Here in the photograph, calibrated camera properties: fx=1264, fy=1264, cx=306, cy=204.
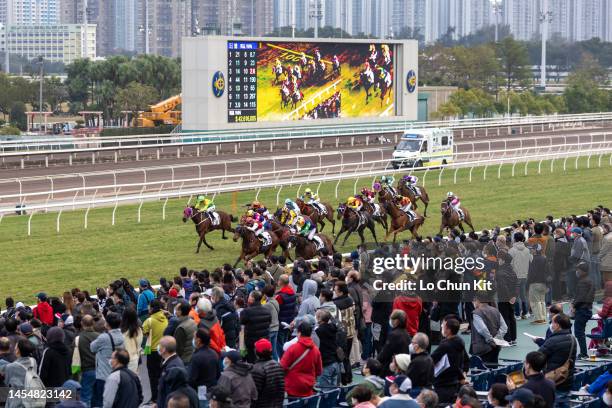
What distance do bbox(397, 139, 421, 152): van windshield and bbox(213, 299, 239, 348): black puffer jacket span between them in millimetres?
26778

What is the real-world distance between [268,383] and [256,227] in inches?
411

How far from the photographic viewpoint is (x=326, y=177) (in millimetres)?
30859

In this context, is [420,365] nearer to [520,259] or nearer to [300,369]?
[300,369]

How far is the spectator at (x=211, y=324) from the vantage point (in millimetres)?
9875

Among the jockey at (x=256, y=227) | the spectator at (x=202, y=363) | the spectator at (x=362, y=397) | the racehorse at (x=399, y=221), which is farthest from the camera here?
the racehorse at (x=399, y=221)

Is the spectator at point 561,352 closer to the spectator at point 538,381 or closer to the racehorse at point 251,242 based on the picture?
the spectator at point 538,381

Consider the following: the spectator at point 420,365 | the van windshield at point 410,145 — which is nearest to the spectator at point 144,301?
the spectator at point 420,365

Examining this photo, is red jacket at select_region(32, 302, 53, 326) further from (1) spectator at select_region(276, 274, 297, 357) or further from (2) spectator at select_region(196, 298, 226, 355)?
(2) spectator at select_region(196, 298, 226, 355)

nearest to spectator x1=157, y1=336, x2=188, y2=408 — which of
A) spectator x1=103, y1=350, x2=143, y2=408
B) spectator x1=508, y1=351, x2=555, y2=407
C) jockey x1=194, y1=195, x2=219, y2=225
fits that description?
spectator x1=103, y1=350, x2=143, y2=408

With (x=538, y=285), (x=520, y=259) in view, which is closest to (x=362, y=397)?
(x=520, y=259)

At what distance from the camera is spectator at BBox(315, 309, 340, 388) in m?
10.2

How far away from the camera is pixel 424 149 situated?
3738 centimetres

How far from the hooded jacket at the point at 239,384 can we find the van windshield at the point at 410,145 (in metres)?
29.0

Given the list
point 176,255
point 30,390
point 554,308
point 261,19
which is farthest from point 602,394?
point 261,19
